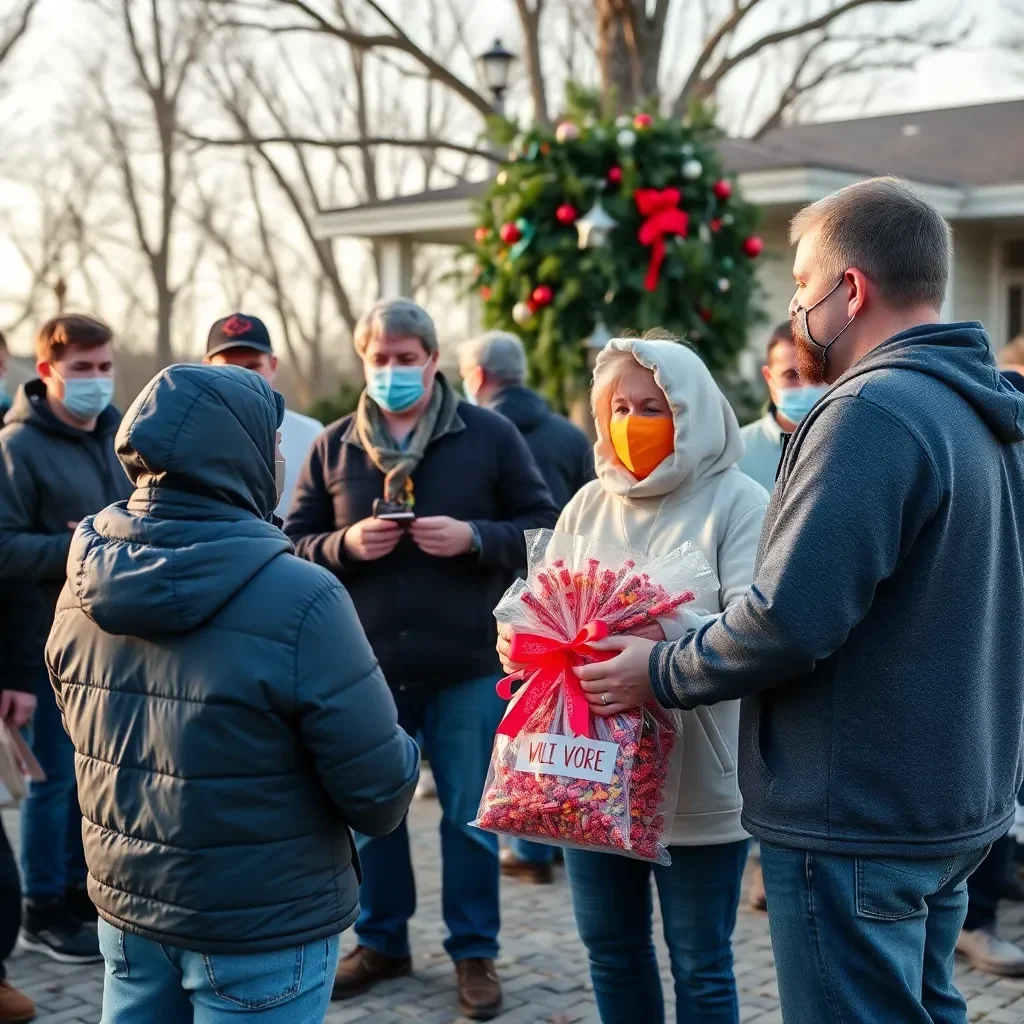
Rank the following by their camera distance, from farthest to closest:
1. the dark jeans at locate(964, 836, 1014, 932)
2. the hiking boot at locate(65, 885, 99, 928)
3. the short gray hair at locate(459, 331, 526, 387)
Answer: the short gray hair at locate(459, 331, 526, 387) → the hiking boot at locate(65, 885, 99, 928) → the dark jeans at locate(964, 836, 1014, 932)

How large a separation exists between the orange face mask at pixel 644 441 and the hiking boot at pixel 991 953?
2.63m

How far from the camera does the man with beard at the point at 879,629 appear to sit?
247 cm

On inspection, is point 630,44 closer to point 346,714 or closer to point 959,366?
point 959,366

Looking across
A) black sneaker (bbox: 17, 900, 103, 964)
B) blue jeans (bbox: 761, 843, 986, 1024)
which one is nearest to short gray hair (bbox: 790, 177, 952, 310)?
blue jeans (bbox: 761, 843, 986, 1024)

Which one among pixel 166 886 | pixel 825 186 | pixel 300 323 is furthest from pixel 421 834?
pixel 300 323

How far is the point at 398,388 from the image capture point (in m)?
4.89

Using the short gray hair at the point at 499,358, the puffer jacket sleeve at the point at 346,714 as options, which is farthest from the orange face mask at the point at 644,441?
the short gray hair at the point at 499,358

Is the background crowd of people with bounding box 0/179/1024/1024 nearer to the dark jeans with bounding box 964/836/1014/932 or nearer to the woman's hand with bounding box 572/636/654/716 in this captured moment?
the woman's hand with bounding box 572/636/654/716

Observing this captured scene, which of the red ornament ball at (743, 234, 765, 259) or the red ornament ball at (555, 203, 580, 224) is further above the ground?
the red ornament ball at (555, 203, 580, 224)

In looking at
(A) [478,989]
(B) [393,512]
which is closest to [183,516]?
(B) [393,512]

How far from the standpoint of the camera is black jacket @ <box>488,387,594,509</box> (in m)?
6.71

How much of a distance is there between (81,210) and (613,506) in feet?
107

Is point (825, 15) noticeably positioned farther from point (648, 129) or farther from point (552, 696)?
point (552, 696)

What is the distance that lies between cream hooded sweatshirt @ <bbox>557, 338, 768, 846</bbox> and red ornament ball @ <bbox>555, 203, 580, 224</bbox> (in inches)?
238
